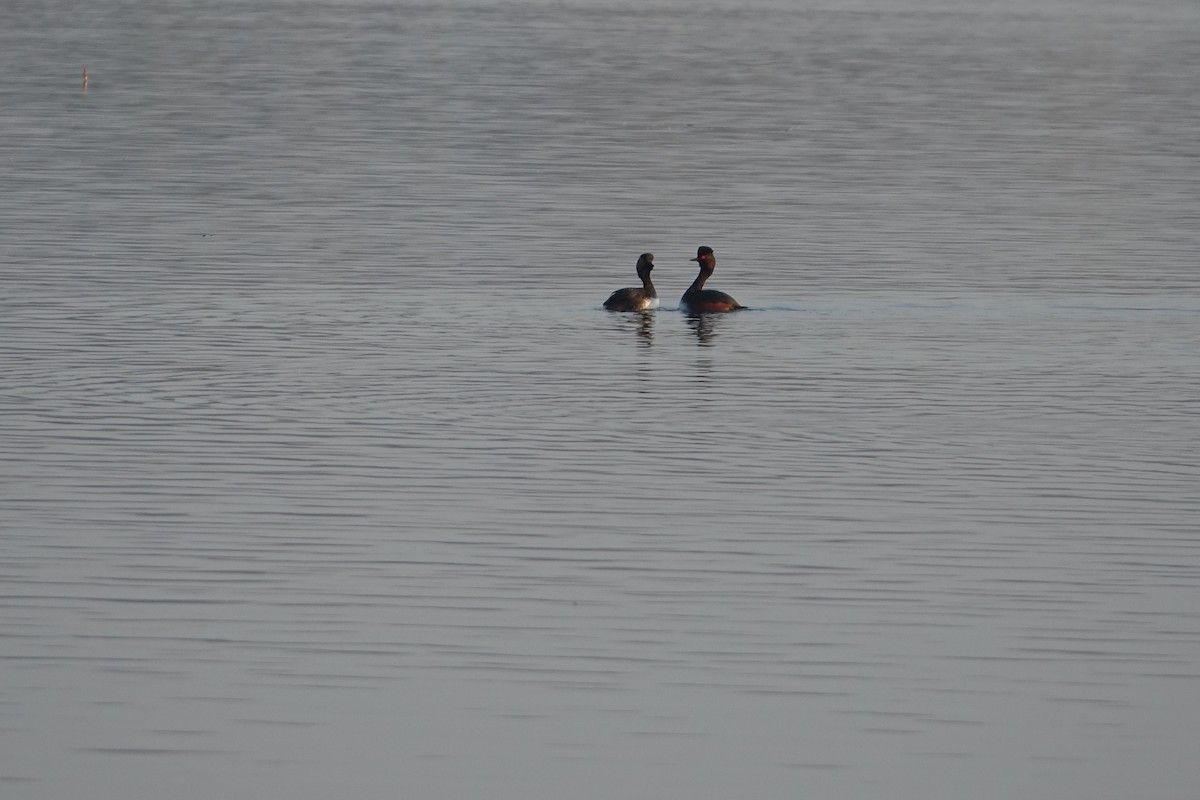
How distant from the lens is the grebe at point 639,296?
2570 centimetres

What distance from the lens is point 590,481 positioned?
16625 mm

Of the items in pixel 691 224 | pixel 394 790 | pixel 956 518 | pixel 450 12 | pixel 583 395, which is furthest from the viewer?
pixel 450 12

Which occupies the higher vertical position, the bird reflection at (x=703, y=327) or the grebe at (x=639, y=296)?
the grebe at (x=639, y=296)

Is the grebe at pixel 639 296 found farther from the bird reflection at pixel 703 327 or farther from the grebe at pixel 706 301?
the bird reflection at pixel 703 327

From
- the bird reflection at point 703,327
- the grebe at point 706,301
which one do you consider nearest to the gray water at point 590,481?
the bird reflection at point 703,327

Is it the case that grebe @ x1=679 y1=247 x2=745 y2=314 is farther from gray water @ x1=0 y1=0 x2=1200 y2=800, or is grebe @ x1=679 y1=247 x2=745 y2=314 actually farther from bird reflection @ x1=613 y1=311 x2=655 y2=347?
bird reflection @ x1=613 y1=311 x2=655 y2=347

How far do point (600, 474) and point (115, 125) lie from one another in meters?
32.4

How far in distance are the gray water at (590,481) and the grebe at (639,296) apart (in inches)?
11.5

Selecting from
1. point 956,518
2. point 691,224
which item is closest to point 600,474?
point 956,518

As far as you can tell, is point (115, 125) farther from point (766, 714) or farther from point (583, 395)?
point (766, 714)

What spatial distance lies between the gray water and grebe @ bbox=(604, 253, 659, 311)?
0.96ft

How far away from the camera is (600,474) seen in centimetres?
1689

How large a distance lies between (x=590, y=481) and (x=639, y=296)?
9583mm

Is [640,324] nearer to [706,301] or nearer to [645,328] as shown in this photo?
[645,328]
